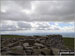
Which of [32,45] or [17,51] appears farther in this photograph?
[32,45]

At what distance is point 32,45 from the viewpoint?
129 centimetres

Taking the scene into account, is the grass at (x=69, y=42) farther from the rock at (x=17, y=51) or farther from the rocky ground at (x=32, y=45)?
the rock at (x=17, y=51)

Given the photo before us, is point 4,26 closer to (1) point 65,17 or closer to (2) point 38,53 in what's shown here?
(2) point 38,53

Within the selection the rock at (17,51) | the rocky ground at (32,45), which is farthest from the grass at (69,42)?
the rock at (17,51)

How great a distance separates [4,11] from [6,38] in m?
0.36

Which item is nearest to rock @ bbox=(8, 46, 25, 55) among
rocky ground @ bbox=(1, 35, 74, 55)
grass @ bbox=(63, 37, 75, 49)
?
rocky ground @ bbox=(1, 35, 74, 55)

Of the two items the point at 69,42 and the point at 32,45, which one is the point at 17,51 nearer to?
the point at 32,45

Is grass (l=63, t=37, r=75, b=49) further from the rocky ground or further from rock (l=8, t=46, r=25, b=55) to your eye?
rock (l=8, t=46, r=25, b=55)

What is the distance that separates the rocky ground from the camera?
1.18m

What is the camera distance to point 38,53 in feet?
3.90

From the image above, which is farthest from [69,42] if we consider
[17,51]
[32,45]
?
[17,51]

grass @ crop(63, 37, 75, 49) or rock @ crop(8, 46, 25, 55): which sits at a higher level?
grass @ crop(63, 37, 75, 49)

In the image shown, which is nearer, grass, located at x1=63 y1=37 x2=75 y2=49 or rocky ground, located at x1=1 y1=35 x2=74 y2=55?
grass, located at x1=63 y1=37 x2=75 y2=49

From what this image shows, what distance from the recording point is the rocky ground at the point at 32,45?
3.89 feet
